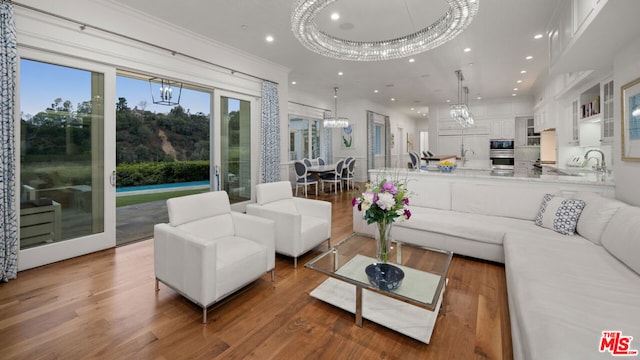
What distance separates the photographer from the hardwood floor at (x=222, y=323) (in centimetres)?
176

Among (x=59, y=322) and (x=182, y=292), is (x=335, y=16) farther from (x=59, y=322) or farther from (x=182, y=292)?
(x=59, y=322)

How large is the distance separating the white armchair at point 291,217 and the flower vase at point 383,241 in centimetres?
110

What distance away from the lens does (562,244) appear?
2.41 m

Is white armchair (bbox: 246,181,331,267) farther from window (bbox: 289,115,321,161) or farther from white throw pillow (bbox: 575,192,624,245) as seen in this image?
window (bbox: 289,115,321,161)

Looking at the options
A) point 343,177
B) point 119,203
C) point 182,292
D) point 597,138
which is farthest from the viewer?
point 343,177

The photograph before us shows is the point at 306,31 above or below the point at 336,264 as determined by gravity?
above

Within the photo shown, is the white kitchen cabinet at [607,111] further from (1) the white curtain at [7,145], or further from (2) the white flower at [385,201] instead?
(1) the white curtain at [7,145]

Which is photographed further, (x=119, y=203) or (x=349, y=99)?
(x=349, y=99)

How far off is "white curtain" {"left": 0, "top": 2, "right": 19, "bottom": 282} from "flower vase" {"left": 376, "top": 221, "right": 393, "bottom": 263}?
11.9ft

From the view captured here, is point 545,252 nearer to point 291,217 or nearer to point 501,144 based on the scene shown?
point 291,217

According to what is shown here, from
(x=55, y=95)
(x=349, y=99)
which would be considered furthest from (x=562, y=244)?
(x=349, y=99)

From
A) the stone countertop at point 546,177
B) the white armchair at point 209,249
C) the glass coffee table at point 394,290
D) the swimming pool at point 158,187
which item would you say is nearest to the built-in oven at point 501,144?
the stone countertop at point 546,177

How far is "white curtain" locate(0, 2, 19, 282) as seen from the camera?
2.67 m

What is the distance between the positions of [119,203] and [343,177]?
6.32 m
